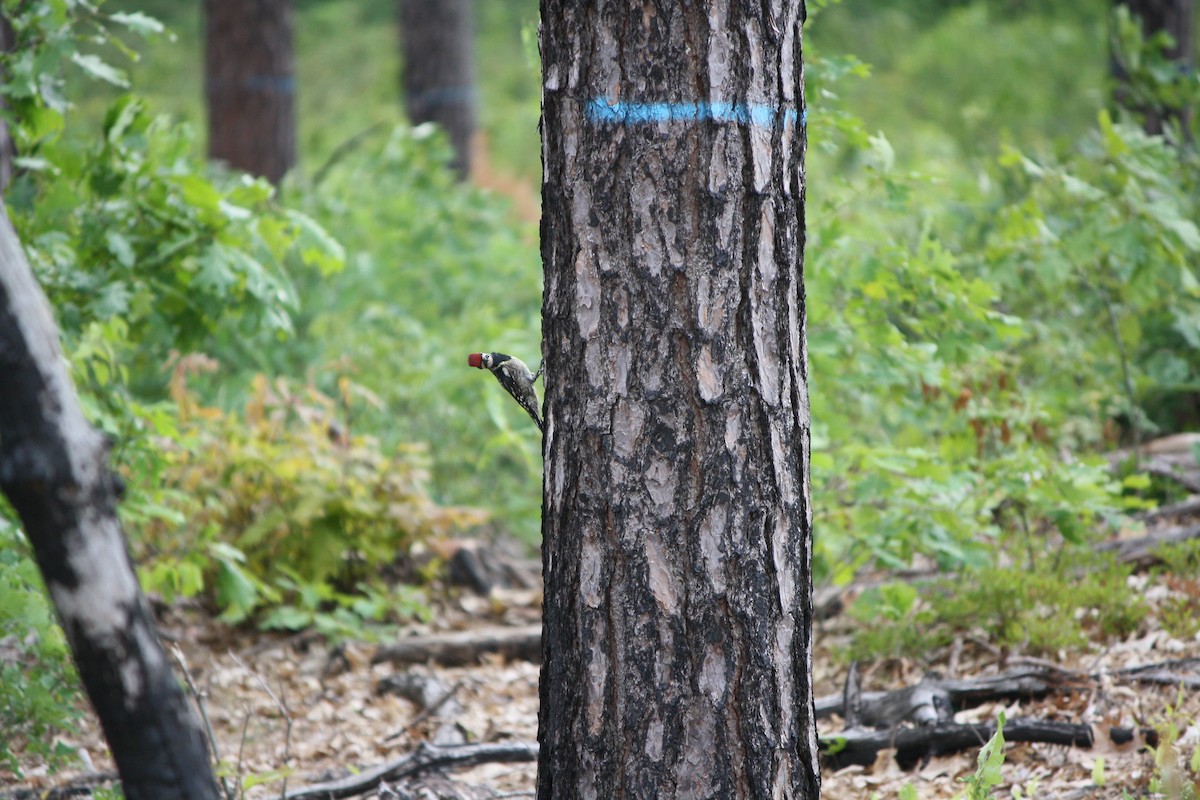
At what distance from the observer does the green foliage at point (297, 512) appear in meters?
4.18

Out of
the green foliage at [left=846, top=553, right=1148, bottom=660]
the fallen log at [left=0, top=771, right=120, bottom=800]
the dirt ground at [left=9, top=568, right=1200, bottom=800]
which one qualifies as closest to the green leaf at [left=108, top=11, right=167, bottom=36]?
the dirt ground at [left=9, top=568, right=1200, bottom=800]

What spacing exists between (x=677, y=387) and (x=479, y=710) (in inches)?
86.1

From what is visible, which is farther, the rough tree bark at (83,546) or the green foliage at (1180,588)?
the green foliage at (1180,588)

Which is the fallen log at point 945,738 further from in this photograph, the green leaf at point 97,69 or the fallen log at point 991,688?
the green leaf at point 97,69

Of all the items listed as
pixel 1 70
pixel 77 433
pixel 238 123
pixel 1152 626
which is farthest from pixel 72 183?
pixel 238 123

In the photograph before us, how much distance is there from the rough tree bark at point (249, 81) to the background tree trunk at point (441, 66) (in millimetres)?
2307

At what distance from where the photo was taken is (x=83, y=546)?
1.60 m

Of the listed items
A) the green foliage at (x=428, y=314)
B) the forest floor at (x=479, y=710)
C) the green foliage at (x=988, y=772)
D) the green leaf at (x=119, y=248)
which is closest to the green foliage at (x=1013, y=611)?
the forest floor at (x=479, y=710)

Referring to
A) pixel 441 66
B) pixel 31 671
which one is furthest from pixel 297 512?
pixel 441 66

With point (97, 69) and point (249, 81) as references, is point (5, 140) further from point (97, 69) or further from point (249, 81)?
point (249, 81)

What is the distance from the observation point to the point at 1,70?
3.34m

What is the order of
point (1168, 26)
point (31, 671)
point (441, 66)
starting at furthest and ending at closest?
1. point (441, 66)
2. point (1168, 26)
3. point (31, 671)

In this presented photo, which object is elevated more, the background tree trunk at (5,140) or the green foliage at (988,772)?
the background tree trunk at (5,140)

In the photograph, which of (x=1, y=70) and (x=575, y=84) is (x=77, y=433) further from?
(x=1, y=70)
